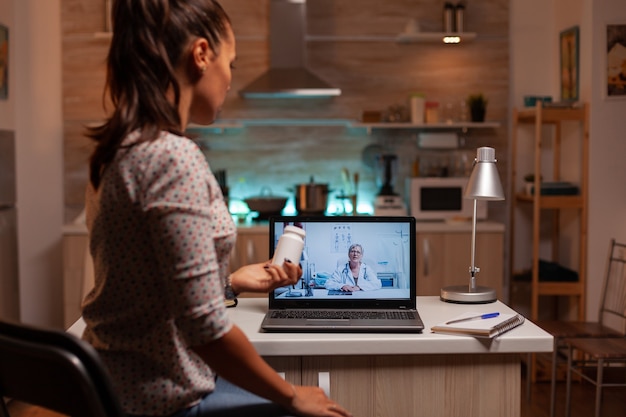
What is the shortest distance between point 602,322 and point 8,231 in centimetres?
324

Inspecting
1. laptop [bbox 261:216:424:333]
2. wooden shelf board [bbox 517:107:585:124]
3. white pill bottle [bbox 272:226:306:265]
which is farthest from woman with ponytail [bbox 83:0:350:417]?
wooden shelf board [bbox 517:107:585:124]

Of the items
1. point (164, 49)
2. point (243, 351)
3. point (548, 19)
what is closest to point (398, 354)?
point (243, 351)

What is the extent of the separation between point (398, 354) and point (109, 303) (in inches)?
39.4

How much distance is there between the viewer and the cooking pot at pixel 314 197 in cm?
509

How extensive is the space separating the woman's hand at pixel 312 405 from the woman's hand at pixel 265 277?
348 mm

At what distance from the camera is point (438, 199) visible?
5094 mm

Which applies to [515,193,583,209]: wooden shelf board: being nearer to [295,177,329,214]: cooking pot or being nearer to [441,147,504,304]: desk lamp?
[295,177,329,214]: cooking pot

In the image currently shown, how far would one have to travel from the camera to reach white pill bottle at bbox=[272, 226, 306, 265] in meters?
1.78

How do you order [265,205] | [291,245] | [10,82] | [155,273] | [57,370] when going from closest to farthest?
[57,370] → [155,273] → [291,245] → [10,82] → [265,205]

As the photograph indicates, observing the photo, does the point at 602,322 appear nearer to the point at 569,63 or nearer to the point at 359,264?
the point at 569,63

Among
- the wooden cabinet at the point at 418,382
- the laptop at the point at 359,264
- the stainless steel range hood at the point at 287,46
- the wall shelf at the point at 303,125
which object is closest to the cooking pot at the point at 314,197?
the wall shelf at the point at 303,125

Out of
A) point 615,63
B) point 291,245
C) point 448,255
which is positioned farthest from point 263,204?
point 291,245

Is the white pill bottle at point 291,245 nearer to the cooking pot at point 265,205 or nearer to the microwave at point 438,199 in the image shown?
the cooking pot at point 265,205

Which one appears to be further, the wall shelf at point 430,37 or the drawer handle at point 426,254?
the wall shelf at point 430,37
